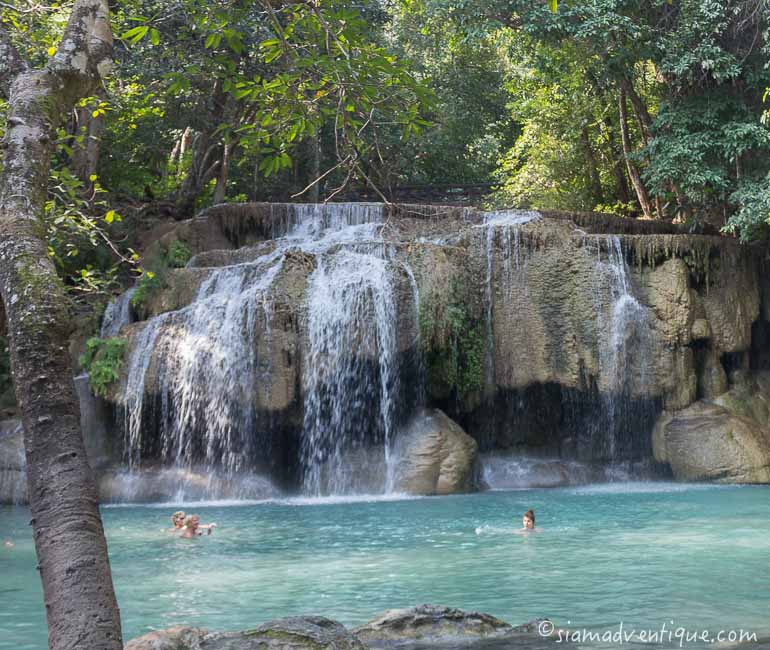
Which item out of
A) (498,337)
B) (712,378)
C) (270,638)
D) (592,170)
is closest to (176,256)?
(498,337)

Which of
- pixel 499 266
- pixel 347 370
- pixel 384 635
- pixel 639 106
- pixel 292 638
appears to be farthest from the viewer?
pixel 639 106

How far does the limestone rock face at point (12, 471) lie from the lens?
1509cm

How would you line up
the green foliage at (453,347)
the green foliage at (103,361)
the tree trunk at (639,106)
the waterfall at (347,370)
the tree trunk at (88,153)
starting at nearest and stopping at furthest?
the green foliage at (103,361) < the waterfall at (347,370) < the green foliage at (453,347) < the tree trunk at (88,153) < the tree trunk at (639,106)

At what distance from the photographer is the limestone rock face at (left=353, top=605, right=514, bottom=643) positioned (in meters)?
5.57

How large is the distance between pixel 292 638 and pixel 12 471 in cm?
1179

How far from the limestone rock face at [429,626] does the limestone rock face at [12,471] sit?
10.7m

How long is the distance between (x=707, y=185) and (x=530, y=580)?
41.5ft

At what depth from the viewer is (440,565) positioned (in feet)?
28.4

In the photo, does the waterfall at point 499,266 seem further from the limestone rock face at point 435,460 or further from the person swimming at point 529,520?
the person swimming at point 529,520

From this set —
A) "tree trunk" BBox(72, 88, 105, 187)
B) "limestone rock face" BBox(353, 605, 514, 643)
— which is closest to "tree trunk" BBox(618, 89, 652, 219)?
"tree trunk" BBox(72, 88, 105, 187)

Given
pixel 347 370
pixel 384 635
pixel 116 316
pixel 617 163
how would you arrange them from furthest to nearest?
pixel 617 163 → pixel 116 316 → pixel 347 370 → pixel 384 635

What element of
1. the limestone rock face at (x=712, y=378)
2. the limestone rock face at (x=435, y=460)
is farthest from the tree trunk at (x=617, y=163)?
the limestone rock face at (x=435, y=460)

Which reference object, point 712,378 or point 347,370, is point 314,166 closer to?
point 347,370

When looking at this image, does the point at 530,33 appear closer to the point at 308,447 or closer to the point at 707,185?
the point at 707,185
